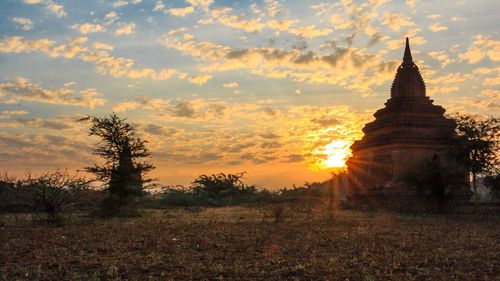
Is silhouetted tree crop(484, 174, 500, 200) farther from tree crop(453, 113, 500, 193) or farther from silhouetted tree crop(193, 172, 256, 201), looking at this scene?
silhouetted tree crop(193, 172, 256, 201)

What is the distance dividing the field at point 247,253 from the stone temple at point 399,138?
50.0ft

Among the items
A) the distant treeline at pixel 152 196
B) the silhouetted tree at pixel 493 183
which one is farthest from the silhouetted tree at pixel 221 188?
the silhouetted tree at pixel 493 183

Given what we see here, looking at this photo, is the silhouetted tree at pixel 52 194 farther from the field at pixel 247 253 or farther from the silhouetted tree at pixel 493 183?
the silhouetted tree at pixel 493 183

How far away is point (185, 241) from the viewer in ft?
42.0

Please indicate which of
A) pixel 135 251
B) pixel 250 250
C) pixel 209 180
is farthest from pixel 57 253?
pixel 209 180

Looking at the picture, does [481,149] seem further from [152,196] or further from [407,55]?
[152,196]

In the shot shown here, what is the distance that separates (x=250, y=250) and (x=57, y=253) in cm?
414

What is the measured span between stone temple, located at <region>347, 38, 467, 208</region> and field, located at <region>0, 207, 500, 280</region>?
15233mm

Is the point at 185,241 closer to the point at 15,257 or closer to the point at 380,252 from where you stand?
the point at 15,257

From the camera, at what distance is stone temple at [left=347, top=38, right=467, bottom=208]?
3116 cm

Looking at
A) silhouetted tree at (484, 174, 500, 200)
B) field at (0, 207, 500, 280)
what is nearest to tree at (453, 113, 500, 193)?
silhouetted tree at (484, 174, 500, 200)

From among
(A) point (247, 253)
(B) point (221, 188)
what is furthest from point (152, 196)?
(A) point (247, 253)

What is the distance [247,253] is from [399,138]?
74.5 ft

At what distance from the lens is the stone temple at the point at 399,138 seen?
31.2 metres
